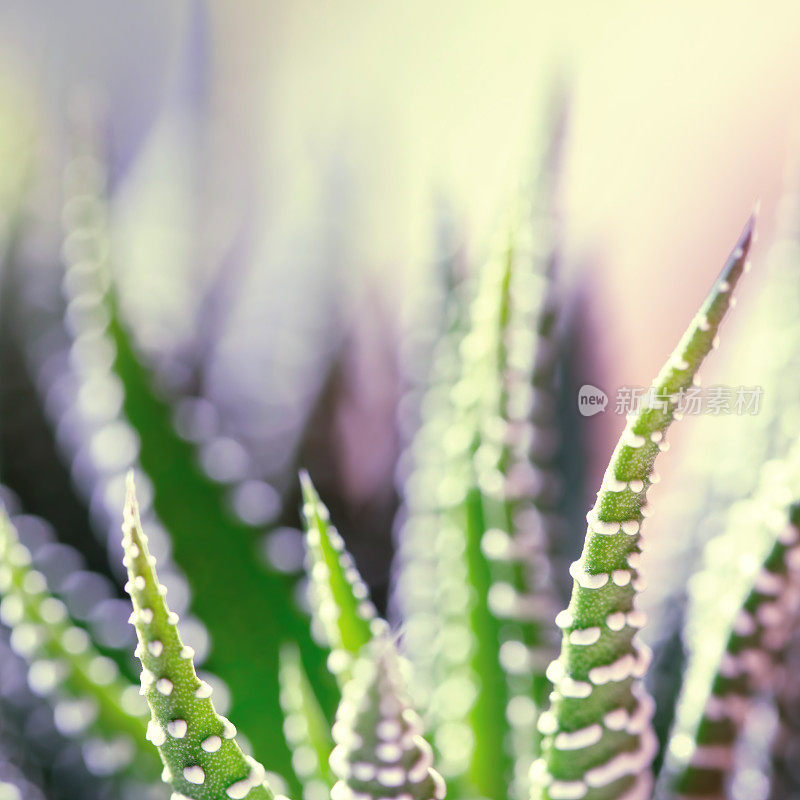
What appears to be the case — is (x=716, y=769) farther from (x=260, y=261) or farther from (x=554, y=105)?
(x=260, y=261)

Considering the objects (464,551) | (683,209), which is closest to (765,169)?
(683,209)

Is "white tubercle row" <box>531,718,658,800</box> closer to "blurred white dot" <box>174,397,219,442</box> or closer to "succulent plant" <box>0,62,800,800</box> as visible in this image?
"succulent plant" <box>0,62,800,800</box>

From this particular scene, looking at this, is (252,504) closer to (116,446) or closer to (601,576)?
(116,446)

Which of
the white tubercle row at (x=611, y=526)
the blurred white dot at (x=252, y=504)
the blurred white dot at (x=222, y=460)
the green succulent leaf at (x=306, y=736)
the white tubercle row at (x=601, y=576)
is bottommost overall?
the green succulent leaf at (x=306, y=736)

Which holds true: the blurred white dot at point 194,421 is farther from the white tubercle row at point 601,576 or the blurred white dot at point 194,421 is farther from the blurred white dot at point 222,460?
the white tubercle row at point 601,576

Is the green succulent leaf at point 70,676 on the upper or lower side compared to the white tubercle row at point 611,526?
lower

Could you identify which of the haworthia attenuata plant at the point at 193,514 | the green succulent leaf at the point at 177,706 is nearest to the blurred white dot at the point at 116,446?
the haworthia attenuata plant at the point at 193,514

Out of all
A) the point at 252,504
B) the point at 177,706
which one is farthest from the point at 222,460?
the point at 177,706
